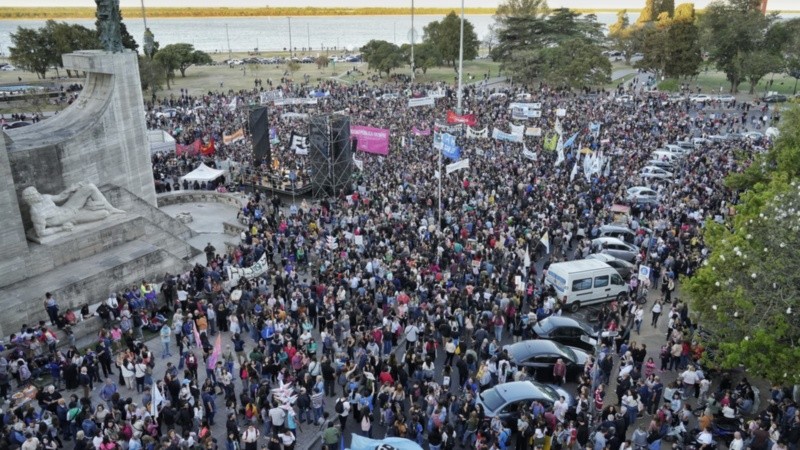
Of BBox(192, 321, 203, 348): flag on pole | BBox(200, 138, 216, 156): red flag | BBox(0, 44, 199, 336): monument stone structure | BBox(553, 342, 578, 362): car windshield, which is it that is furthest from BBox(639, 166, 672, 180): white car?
BBox(192, 321, 203, 348): flag on pole

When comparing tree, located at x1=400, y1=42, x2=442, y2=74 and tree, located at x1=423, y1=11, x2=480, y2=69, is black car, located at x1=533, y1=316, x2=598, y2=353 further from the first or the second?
tree, located at x1=423, y1=11, x2=480, y2=69

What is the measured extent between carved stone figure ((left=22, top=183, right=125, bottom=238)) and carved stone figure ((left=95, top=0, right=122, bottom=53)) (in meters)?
5.55

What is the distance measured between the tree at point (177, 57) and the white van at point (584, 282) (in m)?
71.7

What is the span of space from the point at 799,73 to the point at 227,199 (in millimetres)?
61015

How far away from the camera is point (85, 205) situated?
20828 mm

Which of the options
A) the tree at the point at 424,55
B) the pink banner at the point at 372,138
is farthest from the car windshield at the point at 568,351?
the tree at the point at 424,55

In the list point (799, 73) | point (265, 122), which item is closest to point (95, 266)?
point (265, 122)

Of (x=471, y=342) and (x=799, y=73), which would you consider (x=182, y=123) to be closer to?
(x=471, y=342)

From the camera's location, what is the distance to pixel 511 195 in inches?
1121

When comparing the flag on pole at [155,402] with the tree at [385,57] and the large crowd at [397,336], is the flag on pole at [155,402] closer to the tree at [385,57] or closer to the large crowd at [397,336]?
the large crowd at [397,336]

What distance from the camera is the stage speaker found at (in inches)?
1262

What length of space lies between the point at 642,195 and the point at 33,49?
71.8 metres

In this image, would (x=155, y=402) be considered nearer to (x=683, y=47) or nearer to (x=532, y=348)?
(x=532, y=348)

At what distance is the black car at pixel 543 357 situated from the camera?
610 inches
